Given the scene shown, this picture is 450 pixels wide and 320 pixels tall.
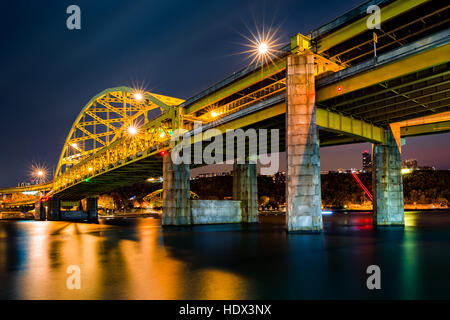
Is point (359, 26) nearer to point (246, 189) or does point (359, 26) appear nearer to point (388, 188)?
point (388, 188)

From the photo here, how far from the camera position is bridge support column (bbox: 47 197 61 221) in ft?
295

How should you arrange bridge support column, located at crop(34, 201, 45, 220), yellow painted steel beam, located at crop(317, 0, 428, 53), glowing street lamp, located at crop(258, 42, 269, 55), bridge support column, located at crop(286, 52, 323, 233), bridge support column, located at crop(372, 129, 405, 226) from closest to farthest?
1. yellow painted steel beam, located at crop(317, 0, 428, 53)
2. bridge support column, located at crop(286, 52, 323, 233)
3. glowing street lamp, located at crop(258, 42, 269, 55)
4. bridge support column, located at crop(372, 129, 405, 226)
5. bridge support column, located at crop(34, 201, 45, 220)

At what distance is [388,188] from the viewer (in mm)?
33625

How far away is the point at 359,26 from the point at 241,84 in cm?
1360

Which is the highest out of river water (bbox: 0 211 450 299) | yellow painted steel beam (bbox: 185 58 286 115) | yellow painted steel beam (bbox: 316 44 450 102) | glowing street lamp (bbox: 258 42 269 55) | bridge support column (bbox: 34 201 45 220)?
glowing street lamp (bbox: 258 42 269 55)

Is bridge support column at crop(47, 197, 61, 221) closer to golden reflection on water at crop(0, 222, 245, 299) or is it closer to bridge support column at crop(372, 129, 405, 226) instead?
bridge support column at crop(372, 129, 405, 226)

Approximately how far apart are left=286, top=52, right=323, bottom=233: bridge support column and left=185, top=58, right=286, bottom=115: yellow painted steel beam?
461 cm

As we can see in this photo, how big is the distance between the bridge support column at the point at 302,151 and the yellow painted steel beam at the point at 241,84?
4.61 m

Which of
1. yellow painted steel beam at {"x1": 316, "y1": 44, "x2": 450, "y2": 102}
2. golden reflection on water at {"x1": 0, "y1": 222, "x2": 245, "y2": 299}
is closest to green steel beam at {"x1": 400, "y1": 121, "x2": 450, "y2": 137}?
yellow painted steel beam at {"x1": 316, "y1": 44, "x2": 450, "y2": 102}

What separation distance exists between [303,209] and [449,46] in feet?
42.8

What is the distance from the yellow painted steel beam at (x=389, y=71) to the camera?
1977 centimetres

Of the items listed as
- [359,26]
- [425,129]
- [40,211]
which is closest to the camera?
[359,26]

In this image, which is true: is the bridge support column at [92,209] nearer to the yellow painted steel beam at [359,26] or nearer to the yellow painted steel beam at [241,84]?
the yellow painted steel beam at [241,84]

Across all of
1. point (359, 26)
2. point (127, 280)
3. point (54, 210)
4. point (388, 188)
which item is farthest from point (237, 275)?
point (54, 210)
